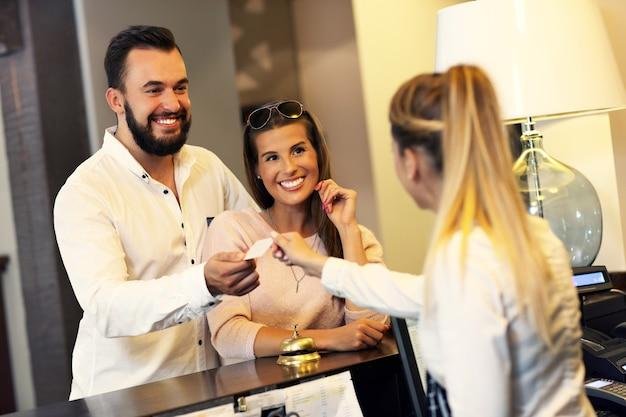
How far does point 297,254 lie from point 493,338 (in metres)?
0.50

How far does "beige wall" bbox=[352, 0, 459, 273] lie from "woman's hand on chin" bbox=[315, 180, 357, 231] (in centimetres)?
190

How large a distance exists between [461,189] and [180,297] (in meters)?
0.86

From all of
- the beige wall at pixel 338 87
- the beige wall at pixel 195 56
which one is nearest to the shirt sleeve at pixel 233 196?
the beige wall at pixel 195 56

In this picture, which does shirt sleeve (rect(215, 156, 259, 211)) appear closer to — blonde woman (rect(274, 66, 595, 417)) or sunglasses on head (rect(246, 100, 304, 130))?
sunglasses on head (rect(246, 100, 304, 130))

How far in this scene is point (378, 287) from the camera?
145cm

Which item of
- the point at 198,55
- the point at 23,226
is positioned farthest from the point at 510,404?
the point at 198,55

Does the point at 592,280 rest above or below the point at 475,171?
below

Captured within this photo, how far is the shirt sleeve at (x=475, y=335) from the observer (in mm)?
1240

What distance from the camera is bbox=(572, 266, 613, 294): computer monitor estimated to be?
7.98 ft

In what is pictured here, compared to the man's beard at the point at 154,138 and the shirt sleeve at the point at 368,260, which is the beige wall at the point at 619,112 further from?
the man's beard at the point at 154,138

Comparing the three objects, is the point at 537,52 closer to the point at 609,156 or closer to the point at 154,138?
the point at 609,156

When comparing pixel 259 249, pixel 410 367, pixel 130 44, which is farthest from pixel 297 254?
pixel 130 44

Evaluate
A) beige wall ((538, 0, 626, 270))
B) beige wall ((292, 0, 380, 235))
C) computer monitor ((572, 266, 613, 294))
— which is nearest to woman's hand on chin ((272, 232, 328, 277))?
computer monitor ((572, 266, 613, 294))

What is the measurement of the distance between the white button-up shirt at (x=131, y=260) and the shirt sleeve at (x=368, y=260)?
13.8 inches
